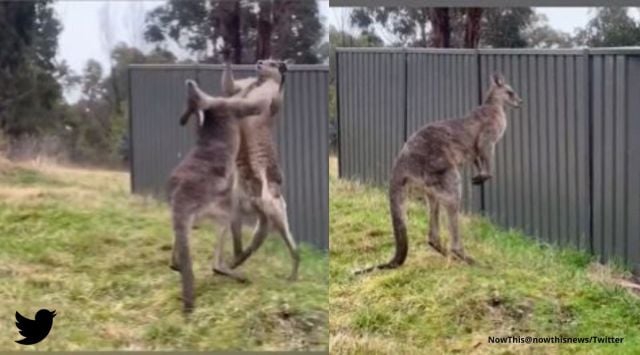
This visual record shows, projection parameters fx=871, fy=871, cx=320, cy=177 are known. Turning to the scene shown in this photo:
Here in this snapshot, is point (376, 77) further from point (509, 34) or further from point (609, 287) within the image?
point (609, 287)

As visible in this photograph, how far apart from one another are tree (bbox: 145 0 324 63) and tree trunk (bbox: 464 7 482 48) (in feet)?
2.38

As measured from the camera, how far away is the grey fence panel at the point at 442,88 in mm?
4297

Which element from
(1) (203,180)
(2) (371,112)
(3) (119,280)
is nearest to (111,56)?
(1) (203,180)

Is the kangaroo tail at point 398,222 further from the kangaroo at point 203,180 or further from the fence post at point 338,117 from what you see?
the kangaroo at point 203,180

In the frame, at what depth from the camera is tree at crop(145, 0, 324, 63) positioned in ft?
13.3

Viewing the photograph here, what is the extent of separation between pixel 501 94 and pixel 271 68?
1.13 meters

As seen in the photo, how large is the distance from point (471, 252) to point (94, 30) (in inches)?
82.3

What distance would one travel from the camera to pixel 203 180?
13.4 feet

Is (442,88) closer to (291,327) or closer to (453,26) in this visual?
(453,26)

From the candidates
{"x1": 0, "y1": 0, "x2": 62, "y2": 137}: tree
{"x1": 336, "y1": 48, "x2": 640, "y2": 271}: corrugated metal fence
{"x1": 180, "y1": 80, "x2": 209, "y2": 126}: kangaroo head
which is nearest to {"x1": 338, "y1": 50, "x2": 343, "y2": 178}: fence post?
{"x1": 336, "y1": 48, "x2": 640, "y2": 271}: corrugated metal fence

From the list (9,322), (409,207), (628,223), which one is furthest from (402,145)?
(9,322)

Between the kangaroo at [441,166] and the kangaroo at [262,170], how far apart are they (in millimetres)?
519

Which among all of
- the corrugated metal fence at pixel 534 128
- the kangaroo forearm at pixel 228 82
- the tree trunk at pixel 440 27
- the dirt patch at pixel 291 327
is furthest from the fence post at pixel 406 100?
the dirt patch at pixel 291 327

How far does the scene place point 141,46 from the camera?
406 centimetres
